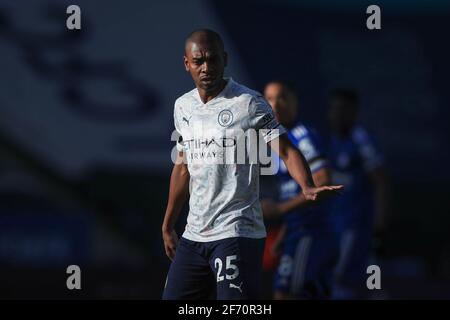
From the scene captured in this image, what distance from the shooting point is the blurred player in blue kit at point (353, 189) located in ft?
37.9

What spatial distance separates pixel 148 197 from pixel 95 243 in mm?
931

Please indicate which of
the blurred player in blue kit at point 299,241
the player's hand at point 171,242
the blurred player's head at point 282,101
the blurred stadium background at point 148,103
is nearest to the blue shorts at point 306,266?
the blurred player in blue kit at point 299,241

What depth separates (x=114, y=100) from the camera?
47.2 ft

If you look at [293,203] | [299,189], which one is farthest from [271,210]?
[299,189]

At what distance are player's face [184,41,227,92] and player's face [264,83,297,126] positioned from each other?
7.54 ft

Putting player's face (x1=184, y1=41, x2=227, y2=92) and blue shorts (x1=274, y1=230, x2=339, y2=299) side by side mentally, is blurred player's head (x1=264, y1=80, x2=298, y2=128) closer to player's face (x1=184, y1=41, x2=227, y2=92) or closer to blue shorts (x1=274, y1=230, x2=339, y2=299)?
blue shorts (x1=274, y1=230, x2=339, y2=299)

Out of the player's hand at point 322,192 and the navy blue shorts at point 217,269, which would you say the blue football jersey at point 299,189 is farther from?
the player's hand at point 322,192

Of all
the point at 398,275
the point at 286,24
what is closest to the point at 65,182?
the point at 286,24

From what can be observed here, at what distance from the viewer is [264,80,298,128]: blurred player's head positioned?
8852 mm

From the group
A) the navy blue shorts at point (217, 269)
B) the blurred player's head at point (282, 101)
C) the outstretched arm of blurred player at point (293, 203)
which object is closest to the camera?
the navy blue shorts at point (217, 269)

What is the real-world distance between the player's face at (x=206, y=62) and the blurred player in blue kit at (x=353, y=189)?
510 cm

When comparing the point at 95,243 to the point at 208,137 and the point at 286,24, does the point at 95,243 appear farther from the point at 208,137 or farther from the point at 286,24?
the point at 208,137

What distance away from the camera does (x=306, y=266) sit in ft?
29.2

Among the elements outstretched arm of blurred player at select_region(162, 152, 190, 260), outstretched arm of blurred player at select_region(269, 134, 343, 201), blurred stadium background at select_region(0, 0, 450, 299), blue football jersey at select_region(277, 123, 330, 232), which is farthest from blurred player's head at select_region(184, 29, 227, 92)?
blurred stadium background at select_region(0, 0, 450, 299)
